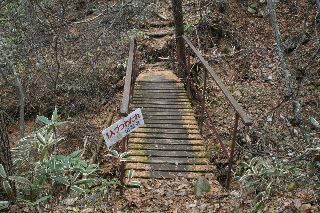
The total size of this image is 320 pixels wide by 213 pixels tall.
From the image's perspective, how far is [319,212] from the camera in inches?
A: 100

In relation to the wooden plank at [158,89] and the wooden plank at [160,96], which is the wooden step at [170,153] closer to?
the wooden plank at [160,96]

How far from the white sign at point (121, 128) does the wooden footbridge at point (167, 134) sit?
102mm

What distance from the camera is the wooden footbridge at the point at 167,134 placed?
4082 mm

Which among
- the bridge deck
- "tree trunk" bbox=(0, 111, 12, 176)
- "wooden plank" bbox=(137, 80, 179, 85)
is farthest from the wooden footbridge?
"tree trunk" bbox=(0, 111, 12, 176)

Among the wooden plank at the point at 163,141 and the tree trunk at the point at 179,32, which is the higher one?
the tree trunk at the point at 179,32

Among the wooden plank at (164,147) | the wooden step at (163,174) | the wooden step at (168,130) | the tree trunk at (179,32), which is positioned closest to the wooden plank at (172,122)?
the wooden step at (168,130)

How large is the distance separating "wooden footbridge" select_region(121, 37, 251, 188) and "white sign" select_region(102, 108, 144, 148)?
102 millimetres

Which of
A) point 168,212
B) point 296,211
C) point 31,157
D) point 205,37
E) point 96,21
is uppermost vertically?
point 96,21

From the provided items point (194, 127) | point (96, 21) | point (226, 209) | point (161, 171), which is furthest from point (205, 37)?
point (226, 209)

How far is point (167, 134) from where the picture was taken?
508 cm

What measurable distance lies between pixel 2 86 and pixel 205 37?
651 centimetres

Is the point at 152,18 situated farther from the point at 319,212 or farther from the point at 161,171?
the point at 319,212

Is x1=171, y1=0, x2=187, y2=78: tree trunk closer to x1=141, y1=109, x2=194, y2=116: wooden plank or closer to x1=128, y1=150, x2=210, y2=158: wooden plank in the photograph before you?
x1=141, y1=109, x2=194, y2=116: wooden plank

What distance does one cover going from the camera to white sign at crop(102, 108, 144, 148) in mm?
3275
